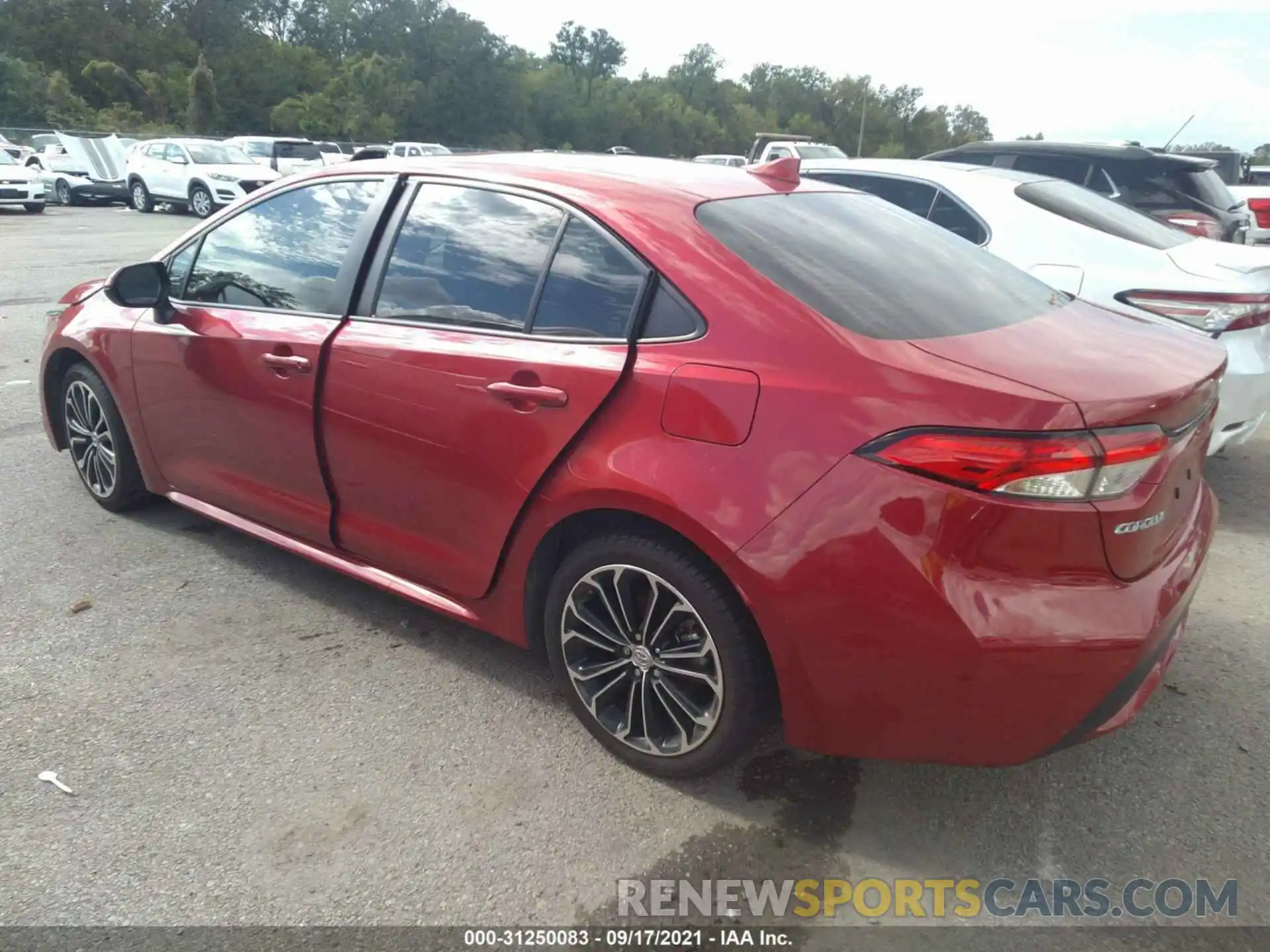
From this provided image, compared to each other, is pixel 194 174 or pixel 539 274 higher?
pixel 539 274

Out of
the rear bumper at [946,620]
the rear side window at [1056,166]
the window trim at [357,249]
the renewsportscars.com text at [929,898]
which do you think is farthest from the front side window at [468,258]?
the rear side window at [1056,166]

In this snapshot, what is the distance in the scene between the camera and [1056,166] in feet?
27.2

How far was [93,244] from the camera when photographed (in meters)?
15.7

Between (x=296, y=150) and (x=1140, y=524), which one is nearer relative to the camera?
(x=1140, y=524)

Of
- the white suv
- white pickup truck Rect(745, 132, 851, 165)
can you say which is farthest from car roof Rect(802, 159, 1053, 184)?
the white suv

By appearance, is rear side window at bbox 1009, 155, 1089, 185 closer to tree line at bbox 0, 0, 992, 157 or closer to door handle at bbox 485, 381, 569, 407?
door handle at bbox 485, 381, 569, 407

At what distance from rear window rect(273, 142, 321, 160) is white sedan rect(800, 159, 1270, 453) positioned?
2189cm

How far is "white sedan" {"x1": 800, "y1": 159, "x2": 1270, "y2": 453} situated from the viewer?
4379 mm

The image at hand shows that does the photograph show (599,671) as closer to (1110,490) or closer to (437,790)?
(437,790)

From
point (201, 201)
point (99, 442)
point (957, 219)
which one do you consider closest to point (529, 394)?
point (99, 442)

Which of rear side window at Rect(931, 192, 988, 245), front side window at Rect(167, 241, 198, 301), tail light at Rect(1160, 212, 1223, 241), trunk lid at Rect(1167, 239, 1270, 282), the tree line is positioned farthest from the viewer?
the tree line

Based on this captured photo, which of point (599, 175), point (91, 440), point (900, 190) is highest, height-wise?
point (599, 175)

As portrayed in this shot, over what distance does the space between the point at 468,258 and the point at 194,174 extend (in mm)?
21013

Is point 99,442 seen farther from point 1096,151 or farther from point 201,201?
point 201,201
